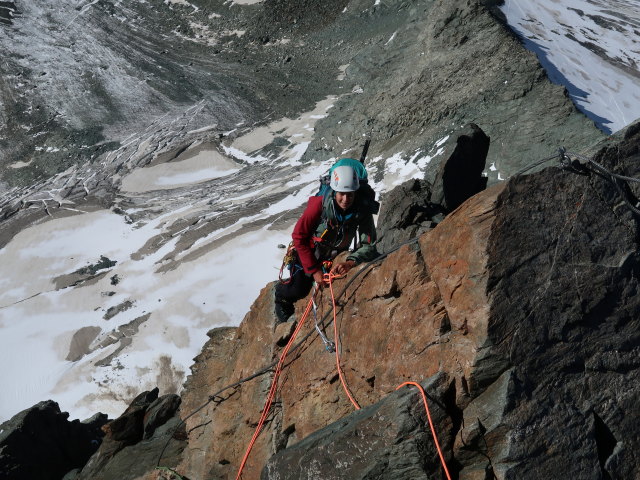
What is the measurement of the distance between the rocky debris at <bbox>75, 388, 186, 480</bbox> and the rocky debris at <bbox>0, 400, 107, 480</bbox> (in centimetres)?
95

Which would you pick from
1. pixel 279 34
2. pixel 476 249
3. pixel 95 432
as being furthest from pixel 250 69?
pixel 476 249

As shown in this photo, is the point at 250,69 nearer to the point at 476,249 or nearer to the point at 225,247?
the point at 225,247

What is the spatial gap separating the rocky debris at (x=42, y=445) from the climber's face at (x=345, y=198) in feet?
26.8

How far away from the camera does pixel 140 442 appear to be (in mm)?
9180

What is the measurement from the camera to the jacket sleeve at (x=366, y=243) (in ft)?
20.8

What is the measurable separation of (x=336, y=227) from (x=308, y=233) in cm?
32

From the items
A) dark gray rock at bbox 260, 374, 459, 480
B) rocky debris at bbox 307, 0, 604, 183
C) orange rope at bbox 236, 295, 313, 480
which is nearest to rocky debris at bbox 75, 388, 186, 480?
orange rope at bbox 236, 295, 313, 480

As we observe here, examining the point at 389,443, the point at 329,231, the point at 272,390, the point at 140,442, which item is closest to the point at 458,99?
the point at 329,231

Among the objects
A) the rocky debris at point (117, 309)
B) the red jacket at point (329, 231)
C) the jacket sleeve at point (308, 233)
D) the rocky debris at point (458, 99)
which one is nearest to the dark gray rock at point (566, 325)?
the red jacket at point (329, 231)

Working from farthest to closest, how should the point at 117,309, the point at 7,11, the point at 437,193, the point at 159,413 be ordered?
the point at 7,11
the point at 117,309
the point at 437,193
the point at 159,413

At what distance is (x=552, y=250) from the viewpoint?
4508mm

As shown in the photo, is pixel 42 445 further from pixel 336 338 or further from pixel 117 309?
pixel 336 338

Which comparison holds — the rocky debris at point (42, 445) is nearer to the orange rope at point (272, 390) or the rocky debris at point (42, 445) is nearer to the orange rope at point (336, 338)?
the orange rope at point (272, 390)

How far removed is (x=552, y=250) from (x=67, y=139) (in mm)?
24635
